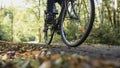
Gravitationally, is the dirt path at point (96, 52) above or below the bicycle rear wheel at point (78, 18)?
below

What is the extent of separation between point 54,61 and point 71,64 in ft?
0.58

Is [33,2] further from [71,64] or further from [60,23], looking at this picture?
[71,64]

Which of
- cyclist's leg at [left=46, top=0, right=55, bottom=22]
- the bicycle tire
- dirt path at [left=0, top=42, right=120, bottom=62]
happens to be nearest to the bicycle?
dirt path at [left=0, top=42, right=120, bottom=62]

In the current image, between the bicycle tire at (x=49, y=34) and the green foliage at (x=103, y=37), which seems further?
the green foliage at (x=103, y=37)

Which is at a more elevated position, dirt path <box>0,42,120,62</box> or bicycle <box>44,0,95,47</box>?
bicycle <box>44,0,95,47</box>

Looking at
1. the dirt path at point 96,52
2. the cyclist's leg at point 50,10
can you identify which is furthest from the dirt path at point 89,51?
the cyclist's leg at point 50,10

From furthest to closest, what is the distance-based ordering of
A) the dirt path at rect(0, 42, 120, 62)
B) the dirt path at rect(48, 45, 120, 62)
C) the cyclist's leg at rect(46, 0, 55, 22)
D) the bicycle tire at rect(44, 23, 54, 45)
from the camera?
the bicycle tire at rect(44, 23, 54, 45) < the cyclist's leg at rect(46, 0, 55, 22) < the dirt path at rect(0, 42, 120, 62) < the dirt path at rect(48, 45, 120, 62)

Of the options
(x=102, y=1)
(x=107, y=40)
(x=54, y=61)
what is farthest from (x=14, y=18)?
(x=54, y=61)

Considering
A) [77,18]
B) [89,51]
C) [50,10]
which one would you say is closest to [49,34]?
[50,10]

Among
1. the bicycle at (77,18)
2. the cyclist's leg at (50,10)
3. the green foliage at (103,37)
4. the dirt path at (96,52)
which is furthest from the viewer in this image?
the green foliage at (103,37)

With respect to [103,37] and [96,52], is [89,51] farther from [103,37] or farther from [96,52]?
[103,37]

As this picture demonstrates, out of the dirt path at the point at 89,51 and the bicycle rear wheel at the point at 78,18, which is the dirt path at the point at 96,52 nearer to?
the dirt path at the point at 89,51

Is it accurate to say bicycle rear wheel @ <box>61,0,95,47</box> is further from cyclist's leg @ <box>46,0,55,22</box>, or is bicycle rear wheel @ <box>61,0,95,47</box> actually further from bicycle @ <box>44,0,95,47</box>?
cyclist's leg @ <box>46,0,55,22</box>

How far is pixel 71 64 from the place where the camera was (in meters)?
1.66
